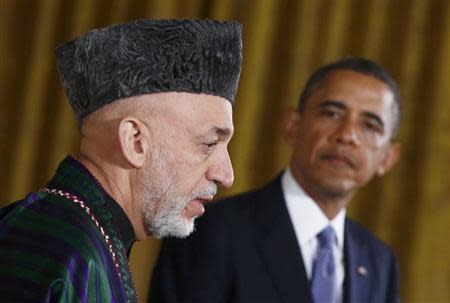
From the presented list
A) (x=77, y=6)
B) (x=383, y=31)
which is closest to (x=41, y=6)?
(x=77, y=6)

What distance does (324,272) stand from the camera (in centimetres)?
235

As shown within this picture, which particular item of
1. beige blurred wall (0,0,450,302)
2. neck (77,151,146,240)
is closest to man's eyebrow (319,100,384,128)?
beige blurred wall (0,0,450,302)

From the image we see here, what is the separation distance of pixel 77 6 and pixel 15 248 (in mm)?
2114

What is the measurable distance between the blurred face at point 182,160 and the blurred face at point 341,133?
92 cm

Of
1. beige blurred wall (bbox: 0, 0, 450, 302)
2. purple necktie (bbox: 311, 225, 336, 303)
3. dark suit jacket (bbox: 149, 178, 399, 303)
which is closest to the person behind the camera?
dark suit jacket (bbox: 149, 178, 399, 303)

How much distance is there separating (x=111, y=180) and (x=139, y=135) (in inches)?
2.7

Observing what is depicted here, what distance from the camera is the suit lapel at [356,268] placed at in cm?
240

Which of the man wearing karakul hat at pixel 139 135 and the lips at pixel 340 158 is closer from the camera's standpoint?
the man wearing karakul hat at pixel 139 135

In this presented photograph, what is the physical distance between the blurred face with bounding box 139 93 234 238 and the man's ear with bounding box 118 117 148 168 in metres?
0.01

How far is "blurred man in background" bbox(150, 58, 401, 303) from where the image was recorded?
7.29 ft

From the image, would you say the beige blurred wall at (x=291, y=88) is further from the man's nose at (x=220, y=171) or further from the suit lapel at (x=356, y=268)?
the man's nose at (x=220, y=171)

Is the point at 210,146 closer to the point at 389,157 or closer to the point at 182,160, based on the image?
the point at 182,160

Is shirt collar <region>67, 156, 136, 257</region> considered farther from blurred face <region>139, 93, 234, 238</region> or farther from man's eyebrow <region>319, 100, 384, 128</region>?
man's eyebrow <region>319, 100, 384, 128</region>

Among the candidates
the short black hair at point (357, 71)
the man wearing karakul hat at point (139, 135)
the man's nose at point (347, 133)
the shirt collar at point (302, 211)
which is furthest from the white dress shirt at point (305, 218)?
the man wearing karakul hat at point (139, 135)
